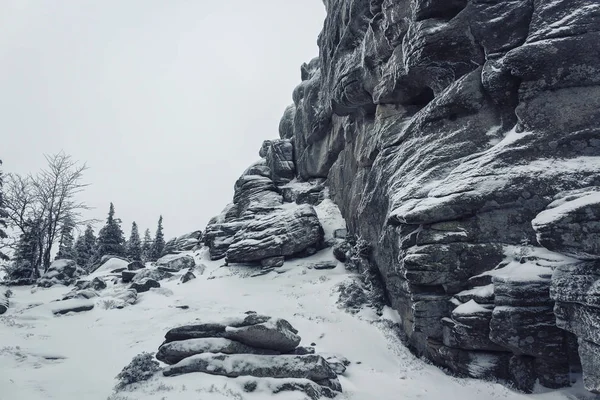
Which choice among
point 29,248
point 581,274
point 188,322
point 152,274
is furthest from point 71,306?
point 581,274

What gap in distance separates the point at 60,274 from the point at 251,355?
2648cm

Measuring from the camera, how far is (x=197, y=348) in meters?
11.3

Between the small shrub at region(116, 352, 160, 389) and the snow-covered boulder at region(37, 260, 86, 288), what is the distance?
21.7 metres

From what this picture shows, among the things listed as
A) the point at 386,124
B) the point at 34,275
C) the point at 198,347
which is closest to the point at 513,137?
the point at 386,124

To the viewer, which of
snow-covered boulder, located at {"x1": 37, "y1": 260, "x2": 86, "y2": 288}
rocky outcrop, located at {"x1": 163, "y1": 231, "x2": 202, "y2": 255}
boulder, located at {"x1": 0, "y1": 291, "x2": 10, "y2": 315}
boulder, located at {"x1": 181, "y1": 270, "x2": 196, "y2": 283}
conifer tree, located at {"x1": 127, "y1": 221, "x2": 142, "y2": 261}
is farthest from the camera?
conifer tree, located at {"x1": 127, "y1": 221, "x2": 142, "y2": 261}

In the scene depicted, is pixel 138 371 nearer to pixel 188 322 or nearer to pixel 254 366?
pixel 254 366

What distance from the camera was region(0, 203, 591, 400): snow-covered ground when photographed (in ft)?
31.4

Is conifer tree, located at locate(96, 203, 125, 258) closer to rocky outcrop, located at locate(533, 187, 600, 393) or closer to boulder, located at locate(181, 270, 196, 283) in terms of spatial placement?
boulder, located at locate(181, 270, 196, 283)

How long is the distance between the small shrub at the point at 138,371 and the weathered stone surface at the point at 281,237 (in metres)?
18.1

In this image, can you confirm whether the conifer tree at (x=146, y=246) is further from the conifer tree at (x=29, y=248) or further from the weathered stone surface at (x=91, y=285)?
the weathered stone surface at (x=91, y=285)

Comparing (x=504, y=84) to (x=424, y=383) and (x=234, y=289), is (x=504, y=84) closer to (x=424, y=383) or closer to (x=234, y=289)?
(x=424, y=383)

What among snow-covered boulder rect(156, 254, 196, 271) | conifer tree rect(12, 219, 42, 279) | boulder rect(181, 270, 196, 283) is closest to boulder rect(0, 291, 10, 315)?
conifer tree rect(12, 219, 42, 279)

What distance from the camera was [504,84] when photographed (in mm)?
13797

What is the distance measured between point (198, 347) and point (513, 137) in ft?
47.7
